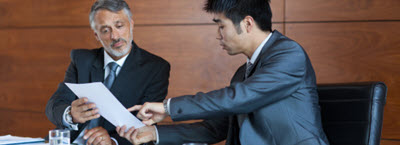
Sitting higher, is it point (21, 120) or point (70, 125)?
point (70, 125)

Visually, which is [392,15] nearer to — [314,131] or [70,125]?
[314,131]

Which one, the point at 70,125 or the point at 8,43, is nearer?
the point at 70,125

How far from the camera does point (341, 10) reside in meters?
3.27

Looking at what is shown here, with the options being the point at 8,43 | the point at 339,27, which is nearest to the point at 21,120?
the point at 8,43

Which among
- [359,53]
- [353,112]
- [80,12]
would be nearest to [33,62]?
[80,12]

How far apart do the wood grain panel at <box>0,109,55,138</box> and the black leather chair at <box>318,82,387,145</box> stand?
3234 mm

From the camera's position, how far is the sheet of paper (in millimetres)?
1729

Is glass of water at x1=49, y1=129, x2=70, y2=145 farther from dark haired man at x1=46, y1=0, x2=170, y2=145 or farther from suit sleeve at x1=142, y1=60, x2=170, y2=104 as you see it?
suit sleeve at x1=142, y1=60, x2=170, y2=104

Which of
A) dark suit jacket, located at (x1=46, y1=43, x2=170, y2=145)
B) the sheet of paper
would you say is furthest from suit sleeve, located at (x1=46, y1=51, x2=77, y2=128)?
the sheet of paper

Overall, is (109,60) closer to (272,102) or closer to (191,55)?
(272,102)

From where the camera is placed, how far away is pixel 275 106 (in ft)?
5.82

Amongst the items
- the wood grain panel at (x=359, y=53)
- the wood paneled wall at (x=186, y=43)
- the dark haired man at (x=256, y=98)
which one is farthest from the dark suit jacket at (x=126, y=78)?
the wood grain panel at (x=359, y=53)

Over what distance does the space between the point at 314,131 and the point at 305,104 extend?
0.36ft

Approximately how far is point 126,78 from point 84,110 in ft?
1.87
